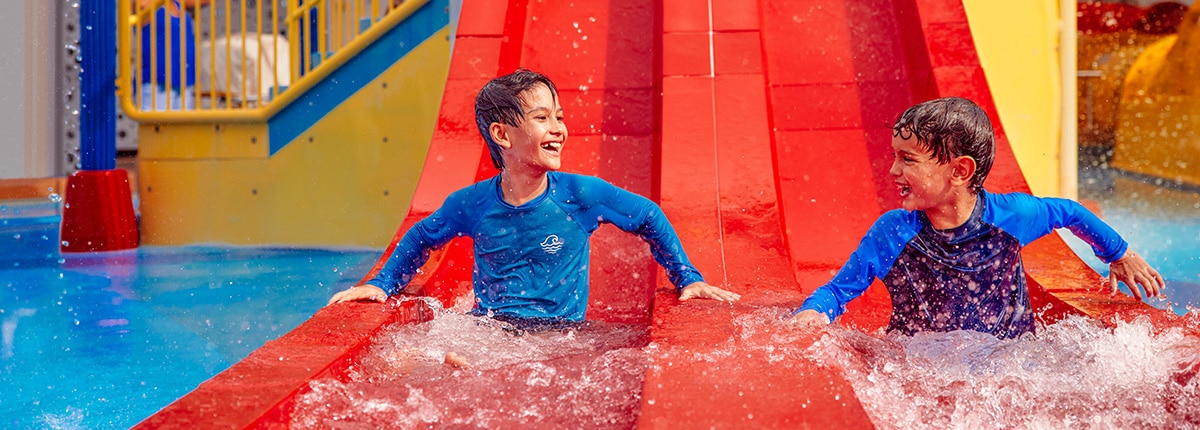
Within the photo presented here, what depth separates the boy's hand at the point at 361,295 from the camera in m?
2.98

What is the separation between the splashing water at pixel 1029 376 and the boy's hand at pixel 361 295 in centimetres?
127

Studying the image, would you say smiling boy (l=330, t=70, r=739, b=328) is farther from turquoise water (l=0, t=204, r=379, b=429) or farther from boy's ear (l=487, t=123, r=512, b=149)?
turquoise water (l=0, t=204, r=379, b=429)

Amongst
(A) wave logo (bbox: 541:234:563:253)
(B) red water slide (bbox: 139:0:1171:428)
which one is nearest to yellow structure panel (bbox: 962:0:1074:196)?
(B) red water slide (bbox: 139:0:1171:428)

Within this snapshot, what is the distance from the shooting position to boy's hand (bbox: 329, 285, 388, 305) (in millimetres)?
2979

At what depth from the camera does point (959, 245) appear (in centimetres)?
260

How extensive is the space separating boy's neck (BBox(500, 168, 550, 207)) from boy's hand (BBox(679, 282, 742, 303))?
51 centimetres

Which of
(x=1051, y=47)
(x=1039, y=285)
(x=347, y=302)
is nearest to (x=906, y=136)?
(x=1039, y=285)

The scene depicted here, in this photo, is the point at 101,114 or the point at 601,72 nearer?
the point at 601,72

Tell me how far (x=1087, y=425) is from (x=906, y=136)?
76cm

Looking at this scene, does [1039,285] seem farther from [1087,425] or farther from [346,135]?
[346,135]

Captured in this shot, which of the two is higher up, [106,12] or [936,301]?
[106,12]

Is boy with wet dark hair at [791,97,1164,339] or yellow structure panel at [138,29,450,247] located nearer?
boy with wet dark hair at [791,97,1164,339]

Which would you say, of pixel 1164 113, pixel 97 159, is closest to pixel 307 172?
pixel 97 159

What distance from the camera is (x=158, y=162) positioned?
7.17 meters
